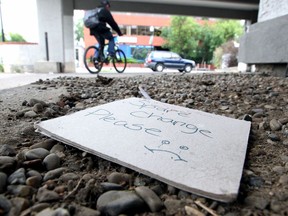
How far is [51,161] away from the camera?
881 mm

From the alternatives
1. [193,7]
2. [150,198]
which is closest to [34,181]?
[150,198]

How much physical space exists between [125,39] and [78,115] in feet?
75.9

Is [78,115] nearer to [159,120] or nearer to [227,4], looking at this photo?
[159,120]

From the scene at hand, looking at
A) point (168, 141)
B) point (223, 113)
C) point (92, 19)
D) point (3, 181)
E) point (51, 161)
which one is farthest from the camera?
point (92, 19)

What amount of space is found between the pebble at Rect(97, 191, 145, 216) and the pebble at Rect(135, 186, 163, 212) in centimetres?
2

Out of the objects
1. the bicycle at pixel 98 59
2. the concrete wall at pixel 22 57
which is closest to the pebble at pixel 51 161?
the bicycle at pixel 98 59

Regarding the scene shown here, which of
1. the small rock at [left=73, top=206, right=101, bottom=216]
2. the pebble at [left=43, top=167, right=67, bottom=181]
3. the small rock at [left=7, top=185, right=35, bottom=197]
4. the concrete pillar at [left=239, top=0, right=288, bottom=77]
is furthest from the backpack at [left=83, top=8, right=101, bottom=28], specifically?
the small rock at [left=73, top=206, right=101, bottom=216]

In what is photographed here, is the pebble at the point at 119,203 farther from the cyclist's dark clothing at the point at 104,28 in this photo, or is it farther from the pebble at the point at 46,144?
the cyclist's dark clothing at the point at 104,28

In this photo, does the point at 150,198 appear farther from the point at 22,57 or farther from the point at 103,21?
the point at 22,57

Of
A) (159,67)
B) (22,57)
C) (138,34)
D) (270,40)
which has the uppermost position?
(138,34)

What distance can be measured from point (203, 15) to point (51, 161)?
10.8 meters

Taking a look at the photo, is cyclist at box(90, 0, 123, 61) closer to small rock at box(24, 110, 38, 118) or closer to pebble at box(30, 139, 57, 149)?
small rock at box(24, 110, 38, 118)

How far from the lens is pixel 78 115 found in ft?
4.10

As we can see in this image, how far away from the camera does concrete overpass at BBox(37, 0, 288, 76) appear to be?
3.54 metres
